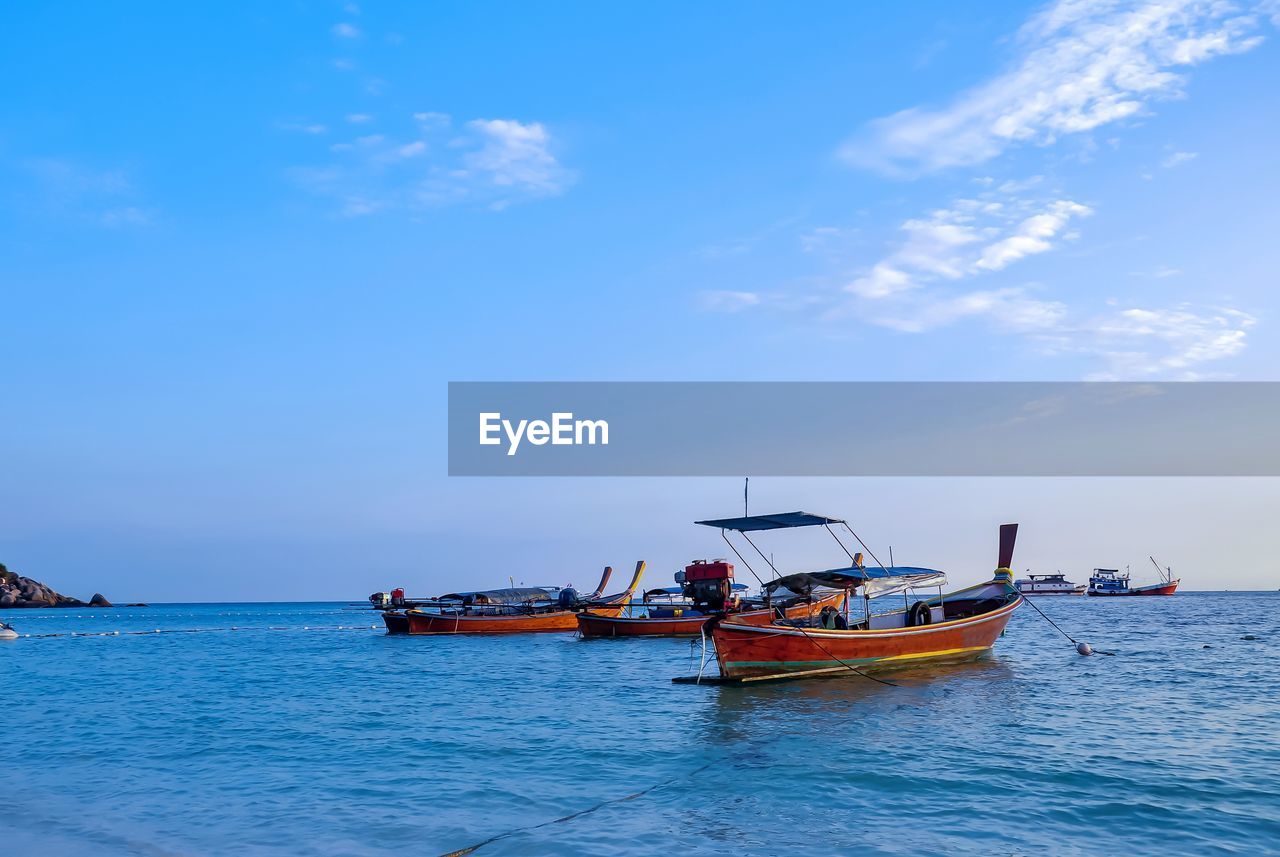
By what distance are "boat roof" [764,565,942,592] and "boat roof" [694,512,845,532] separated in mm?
2345

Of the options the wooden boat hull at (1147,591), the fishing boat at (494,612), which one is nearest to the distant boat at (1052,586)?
the wooden boat hull at (1147,591)

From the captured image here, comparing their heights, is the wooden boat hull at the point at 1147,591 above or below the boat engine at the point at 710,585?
below

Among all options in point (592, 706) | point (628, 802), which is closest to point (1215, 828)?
point (628, 802)

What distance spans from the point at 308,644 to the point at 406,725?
1527 inches

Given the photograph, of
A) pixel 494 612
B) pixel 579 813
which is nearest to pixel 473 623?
pixel 494 612

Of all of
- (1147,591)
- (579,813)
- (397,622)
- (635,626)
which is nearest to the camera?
(579,813)

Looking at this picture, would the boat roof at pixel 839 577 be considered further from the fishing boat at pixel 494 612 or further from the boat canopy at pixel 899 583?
the fishing boat at pixel 494 612

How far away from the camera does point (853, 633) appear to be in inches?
988

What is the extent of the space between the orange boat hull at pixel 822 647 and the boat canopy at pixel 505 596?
110 feet

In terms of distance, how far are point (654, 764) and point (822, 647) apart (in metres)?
10.7

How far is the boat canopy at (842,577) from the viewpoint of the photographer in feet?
85.5

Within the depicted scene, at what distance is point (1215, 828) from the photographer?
37.0 ft

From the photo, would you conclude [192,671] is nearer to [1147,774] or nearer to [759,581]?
[759,581]

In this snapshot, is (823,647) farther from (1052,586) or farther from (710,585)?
(1052,586)
